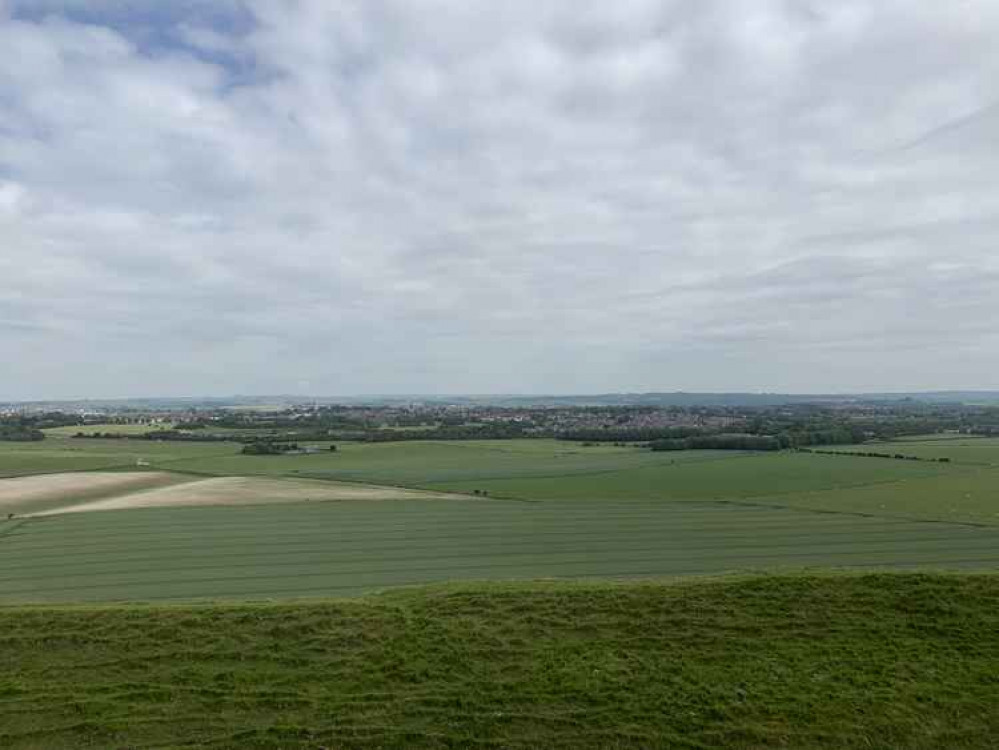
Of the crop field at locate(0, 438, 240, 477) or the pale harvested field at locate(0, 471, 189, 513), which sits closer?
the pale harvested field at locate(0, 471, 189, 513)

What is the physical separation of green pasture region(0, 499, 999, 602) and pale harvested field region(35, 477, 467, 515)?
13.3ft

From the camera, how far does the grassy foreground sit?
465 inches

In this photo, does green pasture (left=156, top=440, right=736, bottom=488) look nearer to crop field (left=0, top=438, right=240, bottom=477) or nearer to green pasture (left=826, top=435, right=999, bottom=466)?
crop field (left=0, top=438, right=240, bottom=477)

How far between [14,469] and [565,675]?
263 feet

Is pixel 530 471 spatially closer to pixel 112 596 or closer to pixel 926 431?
pixel 112 596

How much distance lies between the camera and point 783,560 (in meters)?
30.0

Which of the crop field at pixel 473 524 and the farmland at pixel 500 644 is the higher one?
the farmland at pixel 500 644

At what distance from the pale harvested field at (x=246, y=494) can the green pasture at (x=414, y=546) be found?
4.06 meters

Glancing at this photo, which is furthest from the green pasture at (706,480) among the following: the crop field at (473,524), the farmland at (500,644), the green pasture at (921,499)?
the farmland at (500,644)

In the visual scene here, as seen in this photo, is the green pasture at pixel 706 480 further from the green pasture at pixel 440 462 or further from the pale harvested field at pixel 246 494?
the pale harvested field at pixel 246 494

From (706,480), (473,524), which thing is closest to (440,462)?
(706,480)

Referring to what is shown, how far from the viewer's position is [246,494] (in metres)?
55.3

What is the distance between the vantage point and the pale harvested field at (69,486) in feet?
170

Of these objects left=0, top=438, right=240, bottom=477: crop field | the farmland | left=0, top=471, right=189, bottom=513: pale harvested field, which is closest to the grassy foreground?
the farmland
